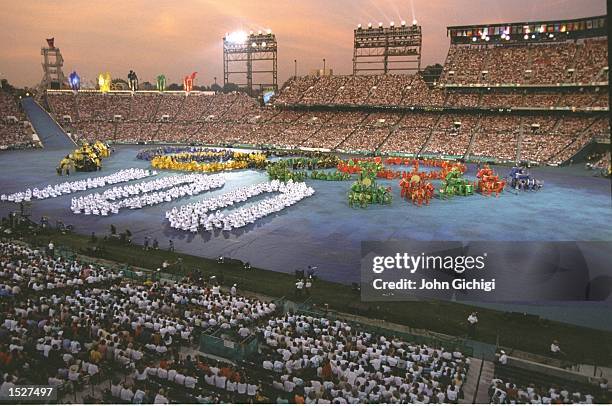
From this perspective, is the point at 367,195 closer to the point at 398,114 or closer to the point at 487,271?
the point at 487,271

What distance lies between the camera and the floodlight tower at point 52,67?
299 feet

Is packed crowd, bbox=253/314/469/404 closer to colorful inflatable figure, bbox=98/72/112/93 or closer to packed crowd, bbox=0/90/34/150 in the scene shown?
packed crowd, bbox=0/90/34/150

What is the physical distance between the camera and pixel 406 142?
62.0m

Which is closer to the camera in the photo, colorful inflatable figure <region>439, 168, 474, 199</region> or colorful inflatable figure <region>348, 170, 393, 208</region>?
colorful inflatable figure <region>348, 170, 393, 208</region>

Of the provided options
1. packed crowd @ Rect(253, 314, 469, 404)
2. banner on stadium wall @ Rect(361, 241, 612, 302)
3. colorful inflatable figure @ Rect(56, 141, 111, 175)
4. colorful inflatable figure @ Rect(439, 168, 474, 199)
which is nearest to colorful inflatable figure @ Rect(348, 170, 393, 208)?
colorful inflatable figure @ Rect(439, 168, 474, 199)

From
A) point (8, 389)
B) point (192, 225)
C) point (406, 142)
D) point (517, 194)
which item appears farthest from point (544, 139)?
point (8, 389)

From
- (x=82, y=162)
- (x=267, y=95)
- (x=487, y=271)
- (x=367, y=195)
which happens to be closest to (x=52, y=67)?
(x=267, y=95)

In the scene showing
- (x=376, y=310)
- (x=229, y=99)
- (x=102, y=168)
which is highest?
(x=229, y=99)

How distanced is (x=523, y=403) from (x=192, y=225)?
1991 centimetres

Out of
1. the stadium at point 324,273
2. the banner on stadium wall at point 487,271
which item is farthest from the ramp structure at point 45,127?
the banner on stadium wall at point 487,271

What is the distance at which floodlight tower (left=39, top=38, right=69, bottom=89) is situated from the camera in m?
91.2

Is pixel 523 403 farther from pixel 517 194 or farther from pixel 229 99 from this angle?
pixel 229 99

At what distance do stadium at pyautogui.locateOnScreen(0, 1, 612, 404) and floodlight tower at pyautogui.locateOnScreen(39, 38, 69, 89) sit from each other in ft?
129

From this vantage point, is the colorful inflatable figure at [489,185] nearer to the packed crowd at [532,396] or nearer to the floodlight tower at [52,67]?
the packed crowd at [532,396]
